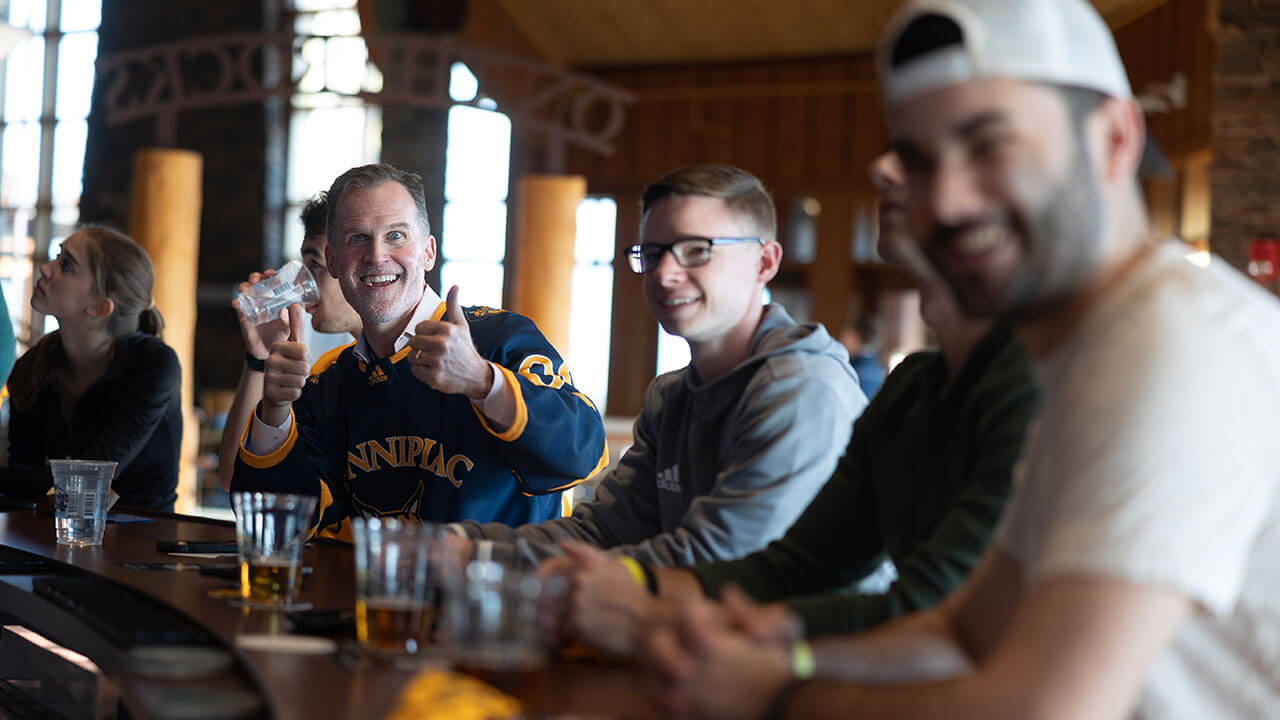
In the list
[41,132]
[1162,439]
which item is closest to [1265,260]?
[1162,439]

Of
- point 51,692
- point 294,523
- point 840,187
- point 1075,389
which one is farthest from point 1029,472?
point 840,187

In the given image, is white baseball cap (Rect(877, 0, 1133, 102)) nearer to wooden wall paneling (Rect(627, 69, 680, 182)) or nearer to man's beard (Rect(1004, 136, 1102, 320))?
man's beard (Rect(1004, 136, 1102, 320))

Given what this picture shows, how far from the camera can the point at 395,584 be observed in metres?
1.17

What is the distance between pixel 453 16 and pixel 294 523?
29.4ft

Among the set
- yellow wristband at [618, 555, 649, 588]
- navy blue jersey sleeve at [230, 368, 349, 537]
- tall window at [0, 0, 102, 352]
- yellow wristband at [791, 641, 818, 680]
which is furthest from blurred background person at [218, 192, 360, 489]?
tall window at [0, 0, 102, 352]

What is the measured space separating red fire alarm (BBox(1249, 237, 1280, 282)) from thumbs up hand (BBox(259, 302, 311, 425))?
4870mm

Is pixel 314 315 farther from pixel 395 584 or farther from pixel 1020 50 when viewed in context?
pixel 1020 50

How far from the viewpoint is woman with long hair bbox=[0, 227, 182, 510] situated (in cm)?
307

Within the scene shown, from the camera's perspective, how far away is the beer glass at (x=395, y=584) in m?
1.15

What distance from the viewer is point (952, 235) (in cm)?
87

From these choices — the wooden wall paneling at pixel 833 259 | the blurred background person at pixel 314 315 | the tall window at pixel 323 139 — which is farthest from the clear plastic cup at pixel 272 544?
the tall window at pixel 323 139

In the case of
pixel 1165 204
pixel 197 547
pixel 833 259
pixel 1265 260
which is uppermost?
pixel 1165 204

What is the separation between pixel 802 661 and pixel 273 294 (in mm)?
2070

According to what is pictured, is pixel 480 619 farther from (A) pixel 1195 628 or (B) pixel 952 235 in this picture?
(A) pixel 1195 628
